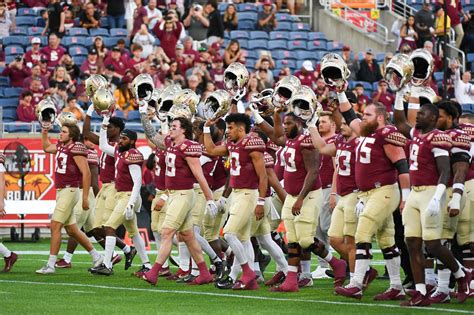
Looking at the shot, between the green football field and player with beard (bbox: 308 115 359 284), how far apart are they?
54 centimetres

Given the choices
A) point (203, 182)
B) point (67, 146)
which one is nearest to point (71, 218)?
point (67, 146)

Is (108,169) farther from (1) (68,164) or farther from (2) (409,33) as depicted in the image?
(2) (409,33)

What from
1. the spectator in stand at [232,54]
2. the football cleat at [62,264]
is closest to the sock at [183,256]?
the football cleat at [62,264]

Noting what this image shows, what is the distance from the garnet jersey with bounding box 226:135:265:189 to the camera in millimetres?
13828

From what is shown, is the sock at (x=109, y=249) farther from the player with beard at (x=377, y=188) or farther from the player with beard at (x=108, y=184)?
the player with beard at (x=377, y=188)

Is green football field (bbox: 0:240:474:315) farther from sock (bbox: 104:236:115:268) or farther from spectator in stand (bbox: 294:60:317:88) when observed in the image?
spectator in stand (bbox: 294:60:317:88)

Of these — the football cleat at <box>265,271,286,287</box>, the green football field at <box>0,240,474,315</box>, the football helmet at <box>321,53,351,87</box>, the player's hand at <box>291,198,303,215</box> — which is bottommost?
the football cleat at <box>265,271,286,287</box>

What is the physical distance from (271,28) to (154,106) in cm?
1167

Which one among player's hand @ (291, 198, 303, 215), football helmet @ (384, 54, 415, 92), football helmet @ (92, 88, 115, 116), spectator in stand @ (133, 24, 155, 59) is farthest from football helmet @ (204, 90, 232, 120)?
spectator in stand @ (133, 24, 155, 59)

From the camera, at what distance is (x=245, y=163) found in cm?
1386

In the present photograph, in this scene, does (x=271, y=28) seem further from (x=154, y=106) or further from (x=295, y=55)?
(x=154, y=106)

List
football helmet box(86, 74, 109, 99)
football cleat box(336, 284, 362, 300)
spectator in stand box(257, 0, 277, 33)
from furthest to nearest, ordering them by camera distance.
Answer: spectator in stand box(257, 0, 277, 33), football helmet box(86, 74, 109, 99), football cleat box(336, 284, 362, 300)

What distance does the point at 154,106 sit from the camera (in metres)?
16.6

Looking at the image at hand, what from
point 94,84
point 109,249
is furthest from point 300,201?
point 94,84
